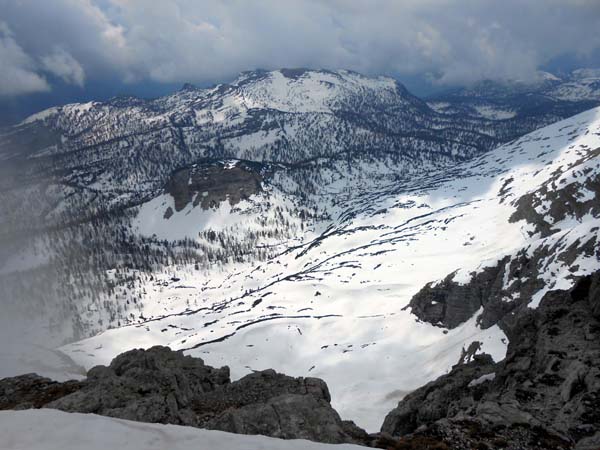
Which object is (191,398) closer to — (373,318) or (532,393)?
(532,393)

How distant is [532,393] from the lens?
85.9 ft

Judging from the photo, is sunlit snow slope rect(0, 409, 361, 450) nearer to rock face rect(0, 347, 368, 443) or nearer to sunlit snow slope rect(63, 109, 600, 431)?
rock face rect(0, 347, 368, 443)

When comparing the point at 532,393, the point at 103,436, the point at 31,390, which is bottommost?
the point at 532,393

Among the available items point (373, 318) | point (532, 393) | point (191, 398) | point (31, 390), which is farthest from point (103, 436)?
point (373, 318)

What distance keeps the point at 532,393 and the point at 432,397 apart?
389 inches

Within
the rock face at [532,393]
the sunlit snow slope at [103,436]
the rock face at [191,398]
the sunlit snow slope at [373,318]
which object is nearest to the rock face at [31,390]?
the rock face at [191,398]

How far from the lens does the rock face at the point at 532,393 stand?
19.5 meters

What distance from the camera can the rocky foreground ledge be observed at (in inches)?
788

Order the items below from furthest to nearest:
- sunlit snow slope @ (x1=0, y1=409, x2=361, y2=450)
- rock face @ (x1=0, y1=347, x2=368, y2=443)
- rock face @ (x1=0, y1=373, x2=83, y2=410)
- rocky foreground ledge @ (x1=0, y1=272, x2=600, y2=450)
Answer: rock face @ (x1=0, y1=373, x2=83, y2=410) → rock face @ (x1=0, y1=347, x2=368, y2=443) → rocky foreground ledge @ (x1=0, y1=272, x2=600, y2=450) → sunlit snow slope @ (x1=0, y1=409, x2=361, y2=450)

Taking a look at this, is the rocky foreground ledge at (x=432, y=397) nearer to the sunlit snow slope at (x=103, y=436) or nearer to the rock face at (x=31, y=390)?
the rock face at (x=31, y=390)

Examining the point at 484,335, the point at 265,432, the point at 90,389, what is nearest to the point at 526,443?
the point at 265,432

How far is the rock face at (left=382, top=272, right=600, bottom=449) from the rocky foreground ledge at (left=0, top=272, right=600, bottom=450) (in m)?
0.08

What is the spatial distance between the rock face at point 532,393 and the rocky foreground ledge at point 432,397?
0.28 feet

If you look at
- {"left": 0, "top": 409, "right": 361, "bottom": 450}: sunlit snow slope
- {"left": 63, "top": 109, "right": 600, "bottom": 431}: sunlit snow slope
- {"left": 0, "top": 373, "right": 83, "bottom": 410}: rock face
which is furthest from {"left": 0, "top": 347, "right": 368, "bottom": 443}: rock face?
{"left": 63, "top": 109, "right": 600, "bottom": 431}: sunlit snow slope
